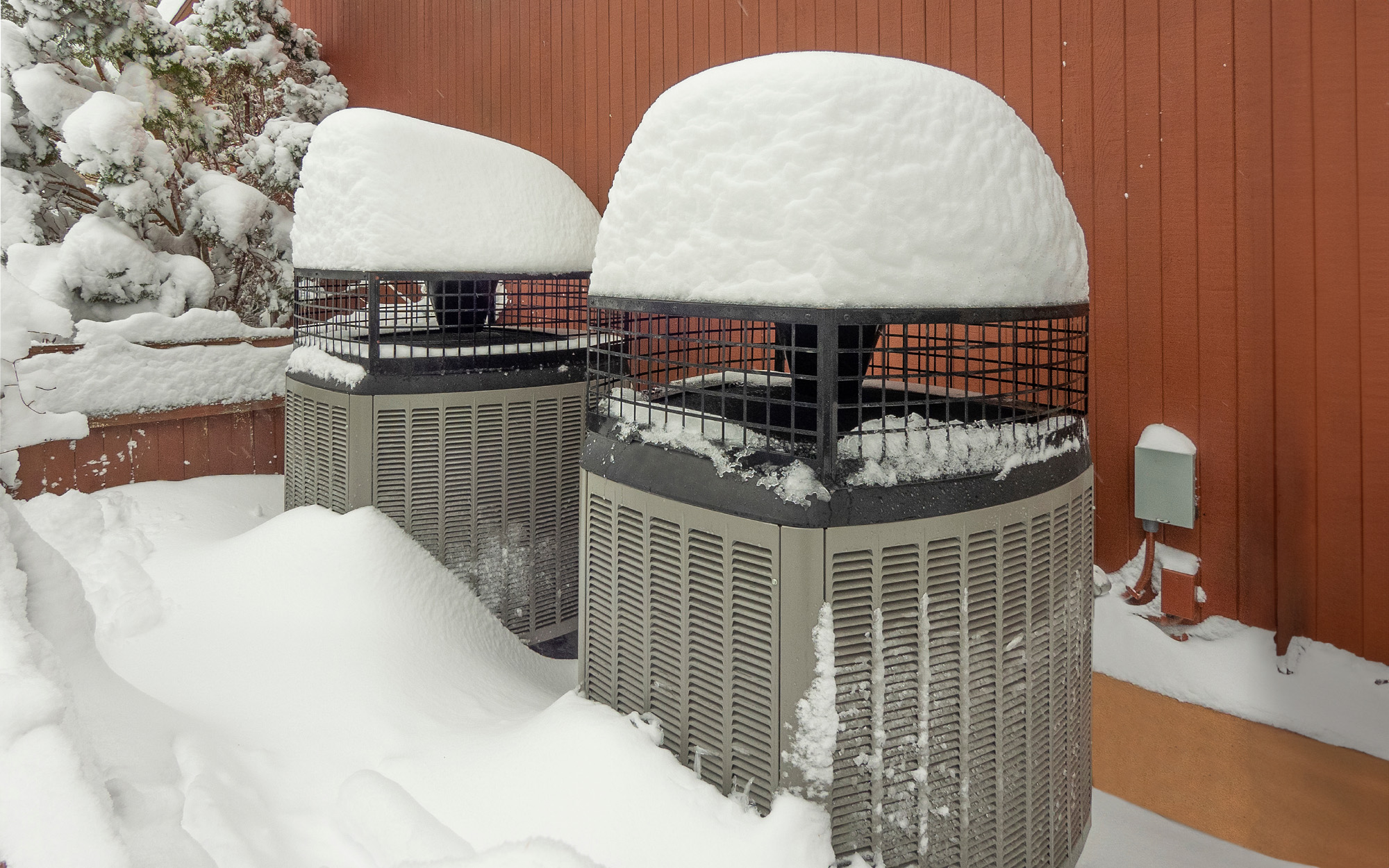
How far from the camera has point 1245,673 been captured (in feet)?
10.8

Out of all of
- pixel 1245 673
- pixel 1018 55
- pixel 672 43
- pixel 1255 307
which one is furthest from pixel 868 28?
pixel 1245 673

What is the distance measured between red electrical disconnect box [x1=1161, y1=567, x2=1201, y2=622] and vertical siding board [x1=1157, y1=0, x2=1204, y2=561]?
0.45 feet

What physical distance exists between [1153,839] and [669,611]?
7.60 ft

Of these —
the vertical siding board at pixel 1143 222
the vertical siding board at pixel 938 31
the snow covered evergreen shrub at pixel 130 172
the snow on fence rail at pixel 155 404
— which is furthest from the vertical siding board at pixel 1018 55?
the snow covered evergreen shrub at pixel 130 172

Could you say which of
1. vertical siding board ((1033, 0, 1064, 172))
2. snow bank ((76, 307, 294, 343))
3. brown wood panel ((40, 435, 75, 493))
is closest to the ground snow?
brown wood panel ((40, 435, 75, 493))

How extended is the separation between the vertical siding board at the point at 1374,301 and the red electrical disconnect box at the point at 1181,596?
561 millimetres

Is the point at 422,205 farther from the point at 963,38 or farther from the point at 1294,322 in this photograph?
the point at 1294,322

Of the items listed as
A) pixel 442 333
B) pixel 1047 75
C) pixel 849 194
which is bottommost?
pixel 442 333

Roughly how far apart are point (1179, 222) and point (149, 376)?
21.3ft

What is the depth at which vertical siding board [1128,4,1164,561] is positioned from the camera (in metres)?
3.52

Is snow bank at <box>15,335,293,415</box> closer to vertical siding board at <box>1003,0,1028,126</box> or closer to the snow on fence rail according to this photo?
Answer: the snow on fence rail

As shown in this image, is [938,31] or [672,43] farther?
[672,43]

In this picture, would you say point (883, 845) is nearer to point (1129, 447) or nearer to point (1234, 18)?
point (1129, 447)

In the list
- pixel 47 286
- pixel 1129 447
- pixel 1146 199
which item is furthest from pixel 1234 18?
pixel 47 286
